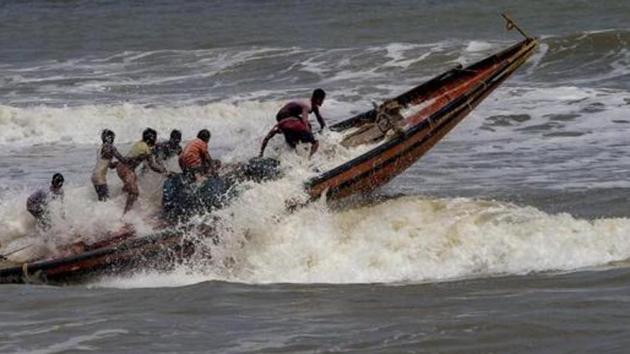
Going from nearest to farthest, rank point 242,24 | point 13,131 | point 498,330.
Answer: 1. point 498,330
2. point 13,131
3. point 242,24

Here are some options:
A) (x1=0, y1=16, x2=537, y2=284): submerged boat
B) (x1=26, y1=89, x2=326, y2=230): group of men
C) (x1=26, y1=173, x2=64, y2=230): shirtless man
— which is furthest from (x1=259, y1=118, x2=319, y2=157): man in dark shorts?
(x1=26, y1=173, x2=64, y2=230): shirtless man

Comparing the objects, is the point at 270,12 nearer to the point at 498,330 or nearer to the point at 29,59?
the point at 29,59

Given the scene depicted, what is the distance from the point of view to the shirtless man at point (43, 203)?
14.2m

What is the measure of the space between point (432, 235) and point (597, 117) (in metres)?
9.35

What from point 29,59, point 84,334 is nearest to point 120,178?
point 84,334

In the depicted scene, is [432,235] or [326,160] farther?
[326,160]

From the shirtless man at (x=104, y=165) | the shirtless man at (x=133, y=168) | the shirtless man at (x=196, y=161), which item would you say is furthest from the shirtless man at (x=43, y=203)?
the shirtless man at (x=196, y=161)

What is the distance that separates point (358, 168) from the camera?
14430mm

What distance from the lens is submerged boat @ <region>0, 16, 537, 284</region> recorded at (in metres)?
13.2

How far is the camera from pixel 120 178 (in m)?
14.5

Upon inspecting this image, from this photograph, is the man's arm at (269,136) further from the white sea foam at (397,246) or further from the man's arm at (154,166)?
the man's arm at (154,166)

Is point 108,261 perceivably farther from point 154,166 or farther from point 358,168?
point 358,168

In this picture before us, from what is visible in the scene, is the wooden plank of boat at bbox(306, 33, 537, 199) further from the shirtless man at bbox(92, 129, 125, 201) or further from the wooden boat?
the shirtless man at bbox(92, 129, 125, 201)

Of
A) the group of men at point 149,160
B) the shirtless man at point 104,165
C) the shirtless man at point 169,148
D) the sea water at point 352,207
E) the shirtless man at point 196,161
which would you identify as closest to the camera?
the sea water at point 352,207
